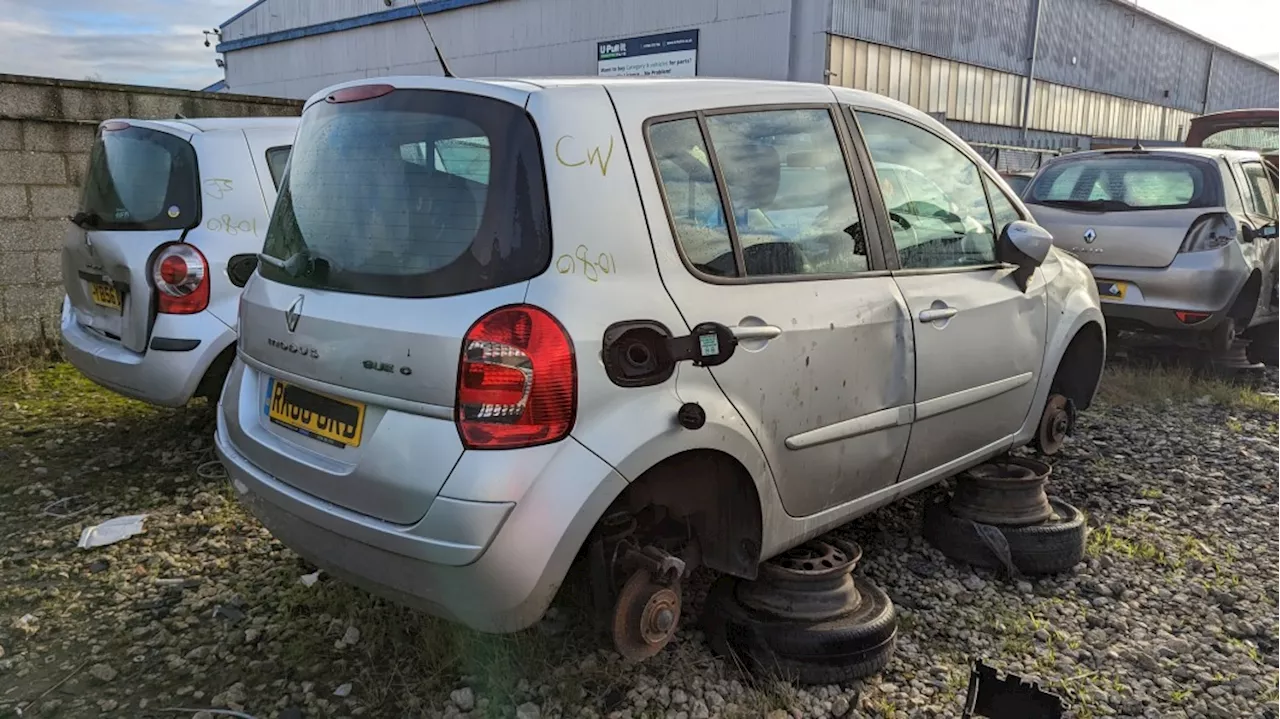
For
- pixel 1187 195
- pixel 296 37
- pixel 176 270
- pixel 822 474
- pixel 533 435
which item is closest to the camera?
pixel 533 435

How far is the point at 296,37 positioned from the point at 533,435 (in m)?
28.3

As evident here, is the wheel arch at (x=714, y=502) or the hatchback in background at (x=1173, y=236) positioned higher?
the hatchback in background at (x=1173, y=236)

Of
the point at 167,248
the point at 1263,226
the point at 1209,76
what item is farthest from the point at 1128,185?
the point at 1209,76

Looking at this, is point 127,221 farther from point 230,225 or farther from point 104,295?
point 230,225

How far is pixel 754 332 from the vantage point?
256cm

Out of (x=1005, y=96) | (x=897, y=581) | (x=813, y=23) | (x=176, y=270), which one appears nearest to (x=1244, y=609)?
(x=897, y=581)

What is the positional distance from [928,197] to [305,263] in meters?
2.23

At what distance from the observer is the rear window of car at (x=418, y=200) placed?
7.52ft

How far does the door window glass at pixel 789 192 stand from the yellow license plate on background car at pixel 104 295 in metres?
3.32

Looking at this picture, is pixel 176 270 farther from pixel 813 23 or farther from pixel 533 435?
pixel 813 23

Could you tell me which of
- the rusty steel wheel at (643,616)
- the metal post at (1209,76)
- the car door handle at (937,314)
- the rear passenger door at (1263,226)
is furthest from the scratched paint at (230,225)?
the metal post at (1209,76)

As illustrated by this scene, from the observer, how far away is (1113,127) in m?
28.8

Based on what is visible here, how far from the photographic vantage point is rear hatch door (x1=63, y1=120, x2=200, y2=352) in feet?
14.3

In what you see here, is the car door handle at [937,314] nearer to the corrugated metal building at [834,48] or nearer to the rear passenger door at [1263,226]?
the rear passenger door at [1263,226]
